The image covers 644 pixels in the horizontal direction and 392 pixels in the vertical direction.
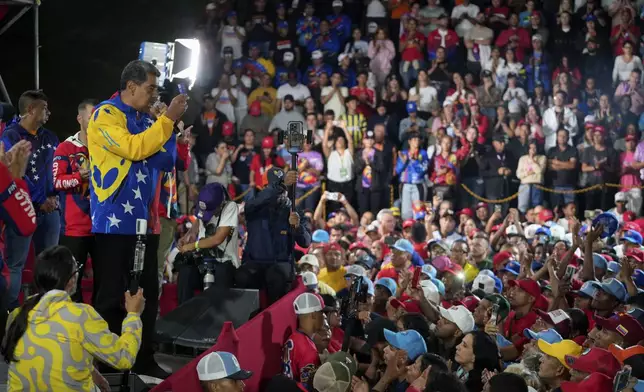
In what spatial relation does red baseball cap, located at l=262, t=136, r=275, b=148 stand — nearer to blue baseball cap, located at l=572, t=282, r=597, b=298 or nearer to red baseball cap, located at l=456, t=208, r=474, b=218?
red baseball cap, located at l=456, t=208, r=474, b=218

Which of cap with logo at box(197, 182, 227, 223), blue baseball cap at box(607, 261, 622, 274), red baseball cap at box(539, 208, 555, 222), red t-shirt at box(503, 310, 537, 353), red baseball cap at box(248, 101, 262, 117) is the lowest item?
red t-shirt at box(503, 310, 537, 353)

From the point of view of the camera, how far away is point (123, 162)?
5.43 metres

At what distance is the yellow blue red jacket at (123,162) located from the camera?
529 centimetres

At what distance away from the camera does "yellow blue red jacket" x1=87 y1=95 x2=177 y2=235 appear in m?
5.29

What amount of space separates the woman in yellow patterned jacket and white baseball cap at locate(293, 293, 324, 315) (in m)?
2.63

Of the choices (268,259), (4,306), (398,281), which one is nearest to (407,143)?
(398,281)

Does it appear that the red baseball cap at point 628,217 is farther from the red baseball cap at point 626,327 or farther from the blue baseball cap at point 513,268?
the red baseball cap at point 626,327

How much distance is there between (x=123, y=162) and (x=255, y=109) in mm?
11696

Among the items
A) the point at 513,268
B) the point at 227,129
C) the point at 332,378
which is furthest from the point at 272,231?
the point at 227,129

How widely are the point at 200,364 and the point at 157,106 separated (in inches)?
80.7

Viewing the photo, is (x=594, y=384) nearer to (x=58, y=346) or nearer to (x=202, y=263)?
(x=58, y=346)

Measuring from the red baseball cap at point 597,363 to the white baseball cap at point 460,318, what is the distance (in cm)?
130

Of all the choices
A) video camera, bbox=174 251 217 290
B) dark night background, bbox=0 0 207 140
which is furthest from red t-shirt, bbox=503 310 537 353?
dark night background, bbox=0 0 207 140

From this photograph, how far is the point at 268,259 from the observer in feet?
26.0
